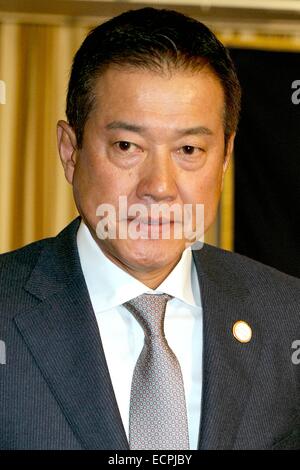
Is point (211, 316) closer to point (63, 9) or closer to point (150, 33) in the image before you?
point (150, 33)

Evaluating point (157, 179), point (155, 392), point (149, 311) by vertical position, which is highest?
point (157, 179)

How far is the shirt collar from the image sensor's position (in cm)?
120

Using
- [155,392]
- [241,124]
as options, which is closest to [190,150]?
[155,392]

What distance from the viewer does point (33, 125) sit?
2.86 meters

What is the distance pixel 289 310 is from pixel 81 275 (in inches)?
13.2

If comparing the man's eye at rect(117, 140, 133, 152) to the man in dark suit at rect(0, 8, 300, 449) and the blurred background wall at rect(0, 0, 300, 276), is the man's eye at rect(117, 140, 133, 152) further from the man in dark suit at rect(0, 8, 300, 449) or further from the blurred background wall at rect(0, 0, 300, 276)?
the blurred background wall at rect(0, 0, 300, 276)

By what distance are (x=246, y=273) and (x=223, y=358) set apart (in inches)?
8.7

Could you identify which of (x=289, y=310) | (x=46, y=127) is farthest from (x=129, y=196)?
(x=46, y=127)

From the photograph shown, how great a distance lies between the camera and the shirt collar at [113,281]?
1.20 m

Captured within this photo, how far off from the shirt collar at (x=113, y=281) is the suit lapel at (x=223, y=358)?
31 millimetres

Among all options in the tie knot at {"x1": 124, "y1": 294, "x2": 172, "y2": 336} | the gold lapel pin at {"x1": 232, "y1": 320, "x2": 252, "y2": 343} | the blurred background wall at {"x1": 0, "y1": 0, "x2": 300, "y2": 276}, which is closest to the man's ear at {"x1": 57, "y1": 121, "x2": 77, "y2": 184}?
the tie knot at {"x1": 124, "y1": 294, "x2": 172, "y2": 336}

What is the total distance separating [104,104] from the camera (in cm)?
116

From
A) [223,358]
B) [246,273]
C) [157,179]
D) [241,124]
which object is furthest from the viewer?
[241,124]

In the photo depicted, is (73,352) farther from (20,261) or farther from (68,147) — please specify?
(68,147)
